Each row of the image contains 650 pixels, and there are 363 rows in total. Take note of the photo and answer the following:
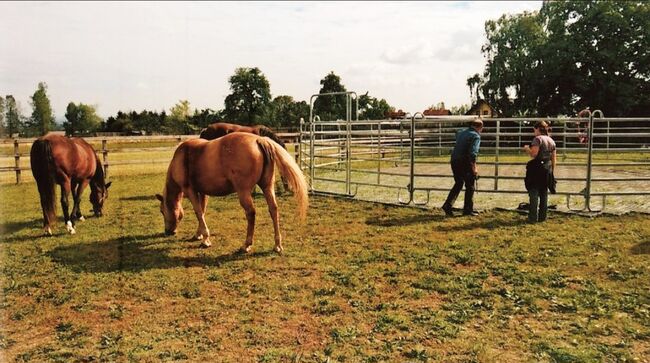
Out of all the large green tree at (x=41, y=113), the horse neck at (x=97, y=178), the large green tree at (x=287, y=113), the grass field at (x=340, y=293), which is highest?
the large green tree at (x=287, y=113)

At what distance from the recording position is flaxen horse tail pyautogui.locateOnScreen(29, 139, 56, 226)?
686cm

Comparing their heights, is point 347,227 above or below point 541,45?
below

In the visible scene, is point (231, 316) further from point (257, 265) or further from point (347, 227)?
point (347, 227)

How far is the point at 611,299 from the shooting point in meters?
4.30

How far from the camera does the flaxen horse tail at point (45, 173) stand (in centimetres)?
686

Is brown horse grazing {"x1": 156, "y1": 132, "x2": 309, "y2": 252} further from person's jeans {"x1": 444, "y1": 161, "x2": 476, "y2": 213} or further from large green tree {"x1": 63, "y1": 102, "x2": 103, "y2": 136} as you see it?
person's jeans {"x1": 444, "y1": 161, "x2": 476, "y2": 213}

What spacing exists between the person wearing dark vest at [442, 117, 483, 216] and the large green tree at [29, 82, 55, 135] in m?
6.19

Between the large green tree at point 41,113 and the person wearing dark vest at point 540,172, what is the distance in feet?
21.2

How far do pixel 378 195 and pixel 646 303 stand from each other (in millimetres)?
6330

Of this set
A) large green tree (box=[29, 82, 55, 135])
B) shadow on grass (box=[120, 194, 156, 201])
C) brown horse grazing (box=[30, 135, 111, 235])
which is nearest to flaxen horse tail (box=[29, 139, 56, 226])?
brown horse grazing (box=[30, 135, 111, 235])

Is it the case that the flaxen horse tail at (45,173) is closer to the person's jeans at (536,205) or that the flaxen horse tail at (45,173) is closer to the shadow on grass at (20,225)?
the shadow on grass at (20,225)

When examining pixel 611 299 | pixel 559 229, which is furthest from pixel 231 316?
pixel 559 229

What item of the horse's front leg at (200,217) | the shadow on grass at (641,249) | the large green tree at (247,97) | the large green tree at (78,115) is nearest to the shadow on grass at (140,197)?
the large green tree at (78,115)

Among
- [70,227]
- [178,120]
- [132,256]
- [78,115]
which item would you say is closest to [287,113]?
[178,120]
